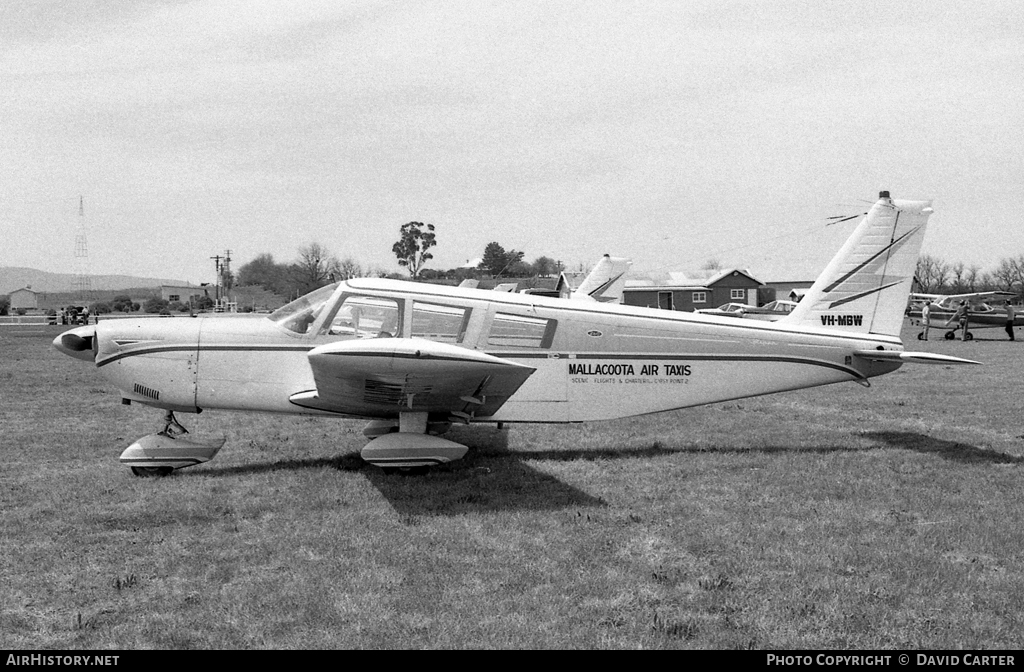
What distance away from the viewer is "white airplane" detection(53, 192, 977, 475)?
7219 millimetres

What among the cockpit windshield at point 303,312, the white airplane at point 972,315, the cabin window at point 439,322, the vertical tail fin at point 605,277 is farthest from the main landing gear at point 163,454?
the white airplane at point 972,315

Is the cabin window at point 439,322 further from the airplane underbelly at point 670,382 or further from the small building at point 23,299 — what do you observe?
the small building at point 23,299

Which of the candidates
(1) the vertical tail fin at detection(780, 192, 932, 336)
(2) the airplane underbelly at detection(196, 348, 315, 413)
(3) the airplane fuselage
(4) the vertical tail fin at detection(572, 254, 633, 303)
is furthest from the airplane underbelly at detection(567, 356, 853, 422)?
(4) the vertical tail fin at detection(572, 254, 633, 303)

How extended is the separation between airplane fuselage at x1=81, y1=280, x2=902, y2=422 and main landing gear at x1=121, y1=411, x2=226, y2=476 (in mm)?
380

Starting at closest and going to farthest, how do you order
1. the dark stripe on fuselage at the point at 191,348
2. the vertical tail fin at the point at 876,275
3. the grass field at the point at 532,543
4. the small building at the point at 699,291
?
the grass field at the point at 532,543, the dark stripe on fuselage at the point at 191,348, the vertical tail fin at the point at 876,275, the small building at the point at 699,291

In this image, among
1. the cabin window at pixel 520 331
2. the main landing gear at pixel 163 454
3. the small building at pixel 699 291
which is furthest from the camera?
the small building at pixel 699 291

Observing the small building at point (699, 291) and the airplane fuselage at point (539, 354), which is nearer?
the airplane fuselage at point (539, 354)

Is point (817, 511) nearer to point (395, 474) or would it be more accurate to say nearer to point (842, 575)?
point (842, 575)

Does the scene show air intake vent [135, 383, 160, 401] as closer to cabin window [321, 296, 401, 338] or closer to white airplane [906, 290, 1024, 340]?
cabin window [321, 296, 401, 338]

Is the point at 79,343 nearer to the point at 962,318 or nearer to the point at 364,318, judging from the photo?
the point at 364,318

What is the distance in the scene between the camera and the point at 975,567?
4742mm

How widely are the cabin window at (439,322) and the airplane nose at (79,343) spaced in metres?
3.16

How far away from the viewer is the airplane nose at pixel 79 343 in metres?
7.55

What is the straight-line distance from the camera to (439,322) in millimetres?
7633
